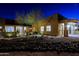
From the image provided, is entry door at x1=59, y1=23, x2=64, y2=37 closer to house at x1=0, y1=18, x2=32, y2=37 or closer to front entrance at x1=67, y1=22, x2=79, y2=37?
front entrance at x1=67, y1=22, x2=79, y2=37

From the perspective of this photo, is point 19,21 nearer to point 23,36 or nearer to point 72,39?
point 23,36

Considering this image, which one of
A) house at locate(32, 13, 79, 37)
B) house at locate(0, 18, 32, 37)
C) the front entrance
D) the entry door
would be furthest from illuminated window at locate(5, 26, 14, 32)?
the front entrance

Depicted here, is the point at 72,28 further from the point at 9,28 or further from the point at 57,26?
the point at 9,28

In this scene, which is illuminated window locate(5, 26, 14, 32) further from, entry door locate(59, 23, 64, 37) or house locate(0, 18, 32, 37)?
entry door locate(59, 23, 64, 37)

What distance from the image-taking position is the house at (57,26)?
5047 millimetres

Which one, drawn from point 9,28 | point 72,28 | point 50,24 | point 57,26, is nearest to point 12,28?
point 9,28

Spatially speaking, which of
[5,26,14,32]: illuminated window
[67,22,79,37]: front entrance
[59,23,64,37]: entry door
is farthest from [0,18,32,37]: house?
[67,22,79,37]: front entrance

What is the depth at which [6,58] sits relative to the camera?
507cm

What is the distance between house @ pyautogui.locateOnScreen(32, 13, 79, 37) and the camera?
5.05m

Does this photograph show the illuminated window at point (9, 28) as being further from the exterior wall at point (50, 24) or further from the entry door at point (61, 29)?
the entry door at point (61, 29)

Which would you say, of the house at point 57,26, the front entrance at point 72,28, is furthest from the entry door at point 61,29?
the front entrance at point 72,28

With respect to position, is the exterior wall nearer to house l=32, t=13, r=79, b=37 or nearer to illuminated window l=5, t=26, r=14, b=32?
house l=32, t=13, r=79, b=37

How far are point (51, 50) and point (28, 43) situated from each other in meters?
0.39

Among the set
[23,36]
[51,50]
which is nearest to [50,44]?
[51,50]
